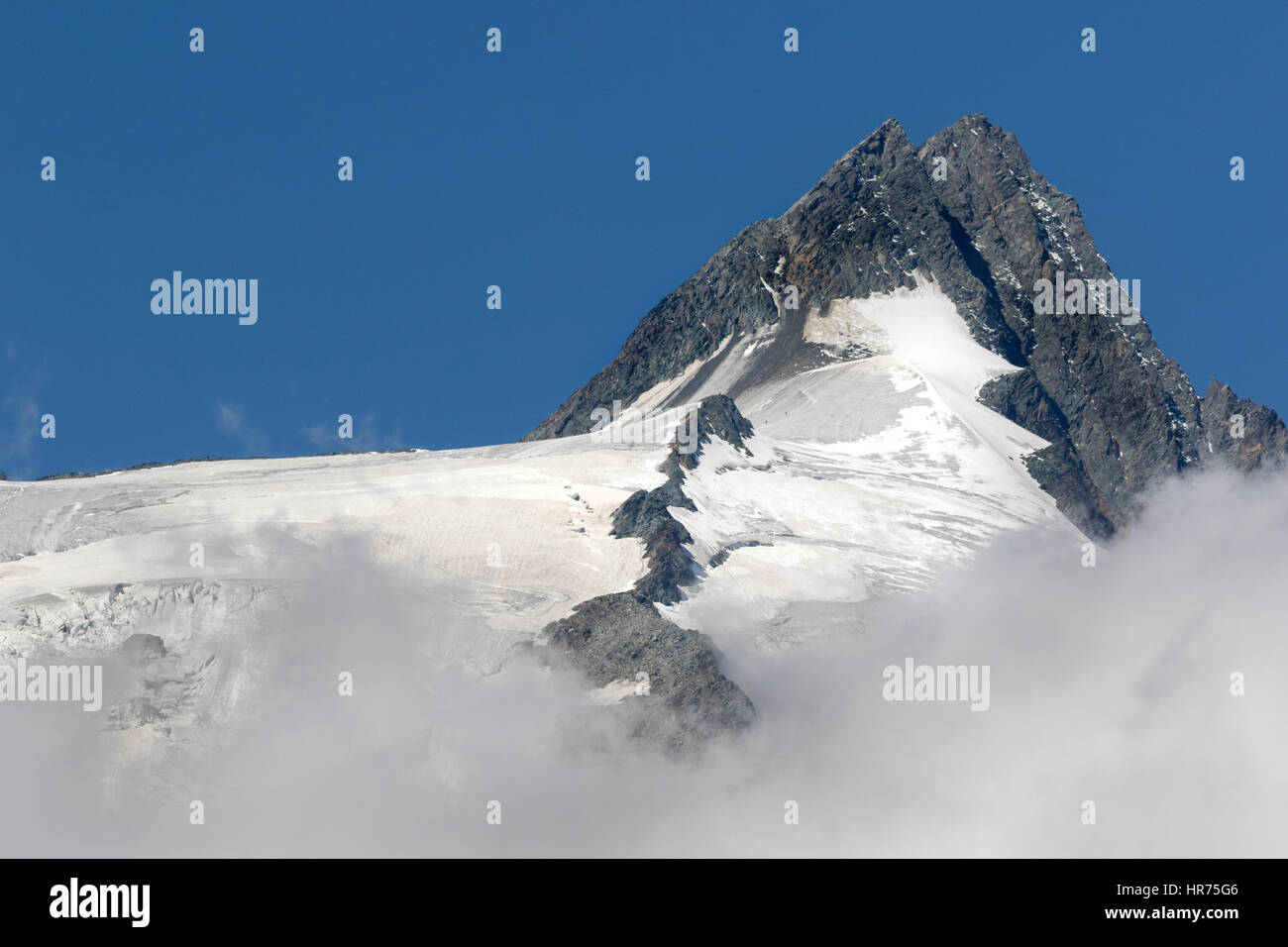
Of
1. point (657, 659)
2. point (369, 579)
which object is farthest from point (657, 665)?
point (369, 579)

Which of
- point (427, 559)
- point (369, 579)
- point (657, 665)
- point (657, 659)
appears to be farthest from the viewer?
point (427, 559)

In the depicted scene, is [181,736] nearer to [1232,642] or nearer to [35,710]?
[35,710]

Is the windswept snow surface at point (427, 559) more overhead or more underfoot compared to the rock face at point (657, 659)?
more overhead

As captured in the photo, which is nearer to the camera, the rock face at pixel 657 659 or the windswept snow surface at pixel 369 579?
the rock face at pixel 657 659

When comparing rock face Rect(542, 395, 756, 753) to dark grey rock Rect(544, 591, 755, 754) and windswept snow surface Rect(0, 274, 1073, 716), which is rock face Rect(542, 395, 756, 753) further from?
windswept snow surface Rect(0, 274, 1073, 716)

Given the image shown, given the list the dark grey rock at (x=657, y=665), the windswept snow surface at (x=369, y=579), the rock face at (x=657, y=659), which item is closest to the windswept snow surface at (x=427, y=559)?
the windswept snow surface at (x=369, y=579)

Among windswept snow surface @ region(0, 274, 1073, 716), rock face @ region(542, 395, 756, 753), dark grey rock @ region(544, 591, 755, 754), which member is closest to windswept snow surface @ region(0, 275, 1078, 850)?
windswept snow surface @ region(0, 274, 1073, 716)

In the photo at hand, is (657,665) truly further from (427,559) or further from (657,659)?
(427,559)

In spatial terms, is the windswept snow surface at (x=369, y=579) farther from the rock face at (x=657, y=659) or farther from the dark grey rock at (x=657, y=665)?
the dark grey rock at (x=657, y=665)

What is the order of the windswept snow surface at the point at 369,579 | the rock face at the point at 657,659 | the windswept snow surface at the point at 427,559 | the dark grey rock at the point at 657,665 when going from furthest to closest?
the windswept snow surface at the point at 427,559 < the windswept snow surface at the point at 369,579 < the rock face at the point at 657,659 < the dark grey rock at the point at 657,665

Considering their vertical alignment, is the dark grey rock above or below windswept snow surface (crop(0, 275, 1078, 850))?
below
